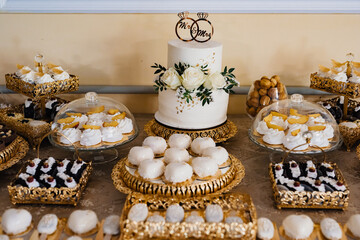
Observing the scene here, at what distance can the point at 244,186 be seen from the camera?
130cm

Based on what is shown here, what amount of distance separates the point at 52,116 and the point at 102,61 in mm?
371

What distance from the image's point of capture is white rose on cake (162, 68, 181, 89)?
1446 millimetres

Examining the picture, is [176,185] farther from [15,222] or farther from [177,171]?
[15,222]

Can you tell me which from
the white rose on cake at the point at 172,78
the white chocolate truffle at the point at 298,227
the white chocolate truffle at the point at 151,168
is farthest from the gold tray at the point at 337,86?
the white chocolate truffle at the point at 151,168

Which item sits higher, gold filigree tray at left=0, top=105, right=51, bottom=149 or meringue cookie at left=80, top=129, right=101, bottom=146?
meringue cookie at left=80, top=129, right=101, bottom=146

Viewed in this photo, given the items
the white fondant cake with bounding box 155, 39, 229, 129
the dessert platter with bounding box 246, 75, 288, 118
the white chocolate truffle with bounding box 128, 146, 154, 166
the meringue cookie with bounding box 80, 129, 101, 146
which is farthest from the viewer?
the dessert platter with bounding box 246, 75, 288, 118

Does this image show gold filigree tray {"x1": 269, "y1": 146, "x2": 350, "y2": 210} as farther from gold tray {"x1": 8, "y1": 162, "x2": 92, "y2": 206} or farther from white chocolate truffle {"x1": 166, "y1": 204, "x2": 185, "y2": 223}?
gold tray {"x1": 8, "y1": 162, "x2": 92, "y2": 206}

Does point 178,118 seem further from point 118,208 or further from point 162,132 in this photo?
point 118,208

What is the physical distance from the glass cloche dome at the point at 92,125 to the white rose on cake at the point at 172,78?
20 centimetres

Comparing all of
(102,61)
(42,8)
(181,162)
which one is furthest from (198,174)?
(42,8)

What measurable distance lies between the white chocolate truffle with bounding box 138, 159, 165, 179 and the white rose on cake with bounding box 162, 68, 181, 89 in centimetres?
34

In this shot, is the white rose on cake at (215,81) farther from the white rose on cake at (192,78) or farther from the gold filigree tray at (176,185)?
the gold filigree tray at (176,185)

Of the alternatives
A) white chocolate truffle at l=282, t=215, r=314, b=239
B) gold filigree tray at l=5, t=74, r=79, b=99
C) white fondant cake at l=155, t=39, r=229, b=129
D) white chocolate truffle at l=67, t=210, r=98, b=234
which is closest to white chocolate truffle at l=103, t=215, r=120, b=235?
white chocolate truffle at l=67, t=210, r=98, b=234

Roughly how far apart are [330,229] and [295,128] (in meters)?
0.43
